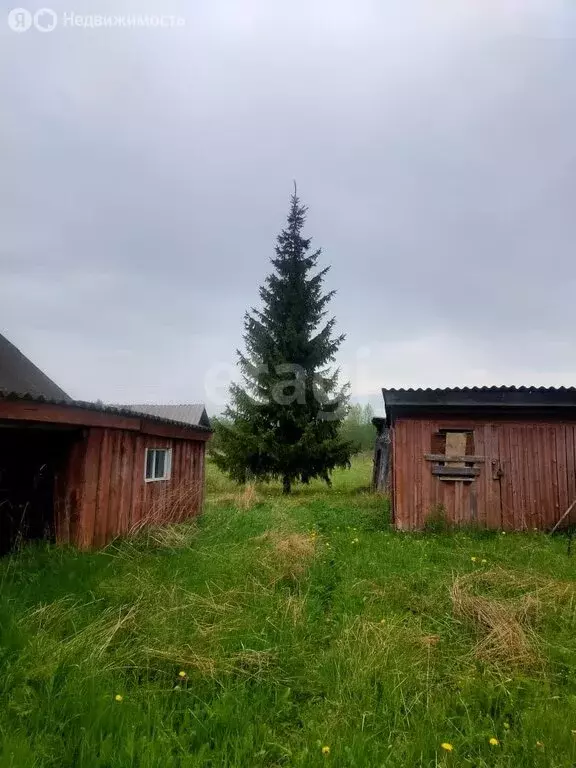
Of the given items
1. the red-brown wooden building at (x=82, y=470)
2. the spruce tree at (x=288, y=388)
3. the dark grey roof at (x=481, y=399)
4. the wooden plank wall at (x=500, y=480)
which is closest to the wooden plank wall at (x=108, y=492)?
the red-brown wooden building at (x=82, y=470)

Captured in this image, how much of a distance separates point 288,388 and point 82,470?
11.1 m

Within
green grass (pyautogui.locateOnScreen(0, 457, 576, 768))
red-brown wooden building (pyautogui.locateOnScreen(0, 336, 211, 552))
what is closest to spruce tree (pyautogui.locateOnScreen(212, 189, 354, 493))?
red-brown wooden building (pyautogui.locateOnScreen(0, 336, 211, 552))

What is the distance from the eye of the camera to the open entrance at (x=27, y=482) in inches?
295

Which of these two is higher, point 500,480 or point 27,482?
point 500,480

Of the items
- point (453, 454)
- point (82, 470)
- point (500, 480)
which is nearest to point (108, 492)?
point (82, 470)

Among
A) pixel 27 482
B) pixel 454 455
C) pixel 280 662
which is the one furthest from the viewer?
pixel 454 455

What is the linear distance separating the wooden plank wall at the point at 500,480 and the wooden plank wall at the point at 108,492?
505 centimetres

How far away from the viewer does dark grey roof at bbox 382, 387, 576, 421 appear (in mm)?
9242

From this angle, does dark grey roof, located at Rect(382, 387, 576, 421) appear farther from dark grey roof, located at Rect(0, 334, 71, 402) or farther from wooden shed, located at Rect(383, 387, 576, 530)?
dark grey roof, located at Rect(0, 334, 71, 402)

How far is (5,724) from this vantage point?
264 cm

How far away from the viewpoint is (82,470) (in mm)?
6914

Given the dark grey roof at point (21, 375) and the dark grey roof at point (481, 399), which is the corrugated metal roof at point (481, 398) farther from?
the dark grey roof at point (21, 375)

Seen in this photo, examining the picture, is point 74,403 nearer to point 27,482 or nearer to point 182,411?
point 27,482

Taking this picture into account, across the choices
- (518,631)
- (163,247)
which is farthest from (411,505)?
(163,247)
